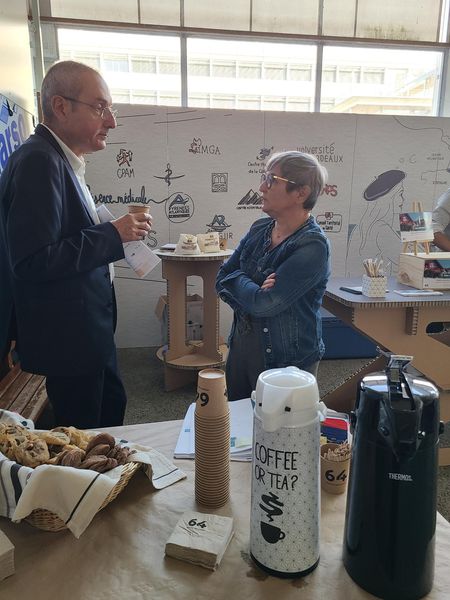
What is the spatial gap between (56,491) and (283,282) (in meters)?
0.95

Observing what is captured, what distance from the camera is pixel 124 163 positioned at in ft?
12.7

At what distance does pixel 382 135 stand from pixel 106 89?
10.6 feet

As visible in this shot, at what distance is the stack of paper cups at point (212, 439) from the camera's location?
766mm

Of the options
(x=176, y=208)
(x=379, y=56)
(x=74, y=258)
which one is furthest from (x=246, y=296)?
(x=379, y=56)

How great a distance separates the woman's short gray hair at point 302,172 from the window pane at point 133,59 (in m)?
2.81

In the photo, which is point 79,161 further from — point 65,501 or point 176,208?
point 176,208

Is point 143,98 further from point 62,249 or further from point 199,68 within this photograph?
point 62,249

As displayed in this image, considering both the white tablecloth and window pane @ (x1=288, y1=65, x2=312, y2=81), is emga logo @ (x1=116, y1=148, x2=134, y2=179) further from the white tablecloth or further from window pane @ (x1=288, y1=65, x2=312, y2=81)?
the white tablecloth

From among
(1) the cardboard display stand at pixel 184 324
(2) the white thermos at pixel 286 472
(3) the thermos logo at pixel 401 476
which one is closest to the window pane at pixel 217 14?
(1) the cardboard display stand at pixel 184 324

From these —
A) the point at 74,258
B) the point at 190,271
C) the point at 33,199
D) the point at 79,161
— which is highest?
the point at 79,161

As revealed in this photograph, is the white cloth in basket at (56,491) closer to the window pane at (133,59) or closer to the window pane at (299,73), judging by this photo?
the window pane at (133,59)

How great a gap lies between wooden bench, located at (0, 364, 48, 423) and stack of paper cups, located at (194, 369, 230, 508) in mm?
1646

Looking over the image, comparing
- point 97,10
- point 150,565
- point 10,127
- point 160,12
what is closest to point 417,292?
point 150,565

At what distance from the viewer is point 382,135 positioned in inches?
162
